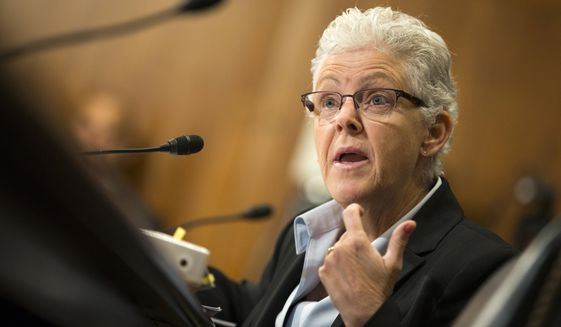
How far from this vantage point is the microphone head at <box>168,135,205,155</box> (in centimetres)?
184

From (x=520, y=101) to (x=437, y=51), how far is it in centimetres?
388

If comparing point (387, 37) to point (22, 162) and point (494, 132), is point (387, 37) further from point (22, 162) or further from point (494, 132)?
point (494, 132)

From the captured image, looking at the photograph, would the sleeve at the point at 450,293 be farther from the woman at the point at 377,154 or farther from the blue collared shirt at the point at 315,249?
the blue collared shirt at the point at 315,249

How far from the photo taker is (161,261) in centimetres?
103

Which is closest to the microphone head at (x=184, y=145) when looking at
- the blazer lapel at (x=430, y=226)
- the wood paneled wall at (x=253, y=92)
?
the blazer lapel at (x=430, y=226)

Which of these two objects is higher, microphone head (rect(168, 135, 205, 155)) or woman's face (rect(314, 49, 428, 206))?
microphone head (rect(168, 135, 205, 155))

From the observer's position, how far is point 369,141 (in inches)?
74.3

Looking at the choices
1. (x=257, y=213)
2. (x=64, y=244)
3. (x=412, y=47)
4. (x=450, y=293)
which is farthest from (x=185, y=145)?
(x=64, y=244)

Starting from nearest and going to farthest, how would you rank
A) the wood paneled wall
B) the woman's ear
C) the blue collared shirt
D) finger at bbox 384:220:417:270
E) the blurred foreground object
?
the blurred foreground object < finger at bbox 384:220:417:270 < the blue collared shirt < the woman's ear < the wood paneled wall

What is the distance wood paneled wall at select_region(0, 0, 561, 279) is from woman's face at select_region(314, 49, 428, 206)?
143 inches

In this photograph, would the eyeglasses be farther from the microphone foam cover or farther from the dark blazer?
the microphone foam cover

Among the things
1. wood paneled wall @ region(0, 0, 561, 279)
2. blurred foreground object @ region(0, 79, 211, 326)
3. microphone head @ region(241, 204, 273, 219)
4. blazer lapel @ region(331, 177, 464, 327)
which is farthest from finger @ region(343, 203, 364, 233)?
wood paneled wall @ region(0, 0, 561, 279)

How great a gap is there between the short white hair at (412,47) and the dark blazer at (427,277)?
215 mm

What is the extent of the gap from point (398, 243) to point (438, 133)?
25.0 inches
